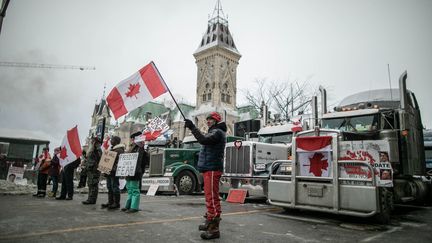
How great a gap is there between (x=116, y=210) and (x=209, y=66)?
227 ft

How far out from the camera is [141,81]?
7281mm

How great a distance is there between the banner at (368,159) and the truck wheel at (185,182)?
7760 mm

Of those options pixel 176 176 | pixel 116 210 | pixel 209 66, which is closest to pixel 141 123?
pixel 209 66

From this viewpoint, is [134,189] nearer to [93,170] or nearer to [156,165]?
[93,170]

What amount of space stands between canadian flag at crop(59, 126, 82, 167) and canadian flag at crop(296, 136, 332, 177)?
700cm

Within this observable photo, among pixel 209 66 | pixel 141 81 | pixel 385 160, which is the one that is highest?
pixel 209 66

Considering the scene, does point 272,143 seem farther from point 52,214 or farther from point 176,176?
point 52,214

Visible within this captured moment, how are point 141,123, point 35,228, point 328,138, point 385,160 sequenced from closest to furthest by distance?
1. point 35,228
2. point 385,160
3. point 328,138
4. point 141,123

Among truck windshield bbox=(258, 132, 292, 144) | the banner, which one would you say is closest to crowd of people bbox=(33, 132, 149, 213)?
the banner

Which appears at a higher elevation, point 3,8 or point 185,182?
point 3,8

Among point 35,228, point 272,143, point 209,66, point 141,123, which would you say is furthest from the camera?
point 141,123

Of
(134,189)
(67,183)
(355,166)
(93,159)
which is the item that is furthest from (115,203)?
(355,166)

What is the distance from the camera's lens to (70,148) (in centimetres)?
954

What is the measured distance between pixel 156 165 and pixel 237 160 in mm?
5073
